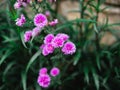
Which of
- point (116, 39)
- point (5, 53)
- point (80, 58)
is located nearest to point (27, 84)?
point (5, 53)

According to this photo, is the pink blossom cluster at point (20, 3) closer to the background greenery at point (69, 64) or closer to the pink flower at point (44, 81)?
the background greenery at point (69, 64)

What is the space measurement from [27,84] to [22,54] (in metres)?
0.25

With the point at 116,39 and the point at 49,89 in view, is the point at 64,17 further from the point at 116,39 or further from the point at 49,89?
the point at 49,89

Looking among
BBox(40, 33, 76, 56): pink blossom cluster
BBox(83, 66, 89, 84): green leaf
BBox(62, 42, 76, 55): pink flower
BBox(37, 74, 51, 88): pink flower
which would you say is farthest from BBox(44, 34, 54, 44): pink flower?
BBox(83, 66, 89, 84): green leaf

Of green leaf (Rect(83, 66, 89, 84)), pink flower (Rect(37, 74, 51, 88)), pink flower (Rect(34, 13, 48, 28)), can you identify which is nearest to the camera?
pink flower (Rect(34, 13, 48, 28))

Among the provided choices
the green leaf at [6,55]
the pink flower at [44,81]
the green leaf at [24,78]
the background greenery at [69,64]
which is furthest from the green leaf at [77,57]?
the green leaf at [6,55]

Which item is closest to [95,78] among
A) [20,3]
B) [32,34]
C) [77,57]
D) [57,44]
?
[77,57]

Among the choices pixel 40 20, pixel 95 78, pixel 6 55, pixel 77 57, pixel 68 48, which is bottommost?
pixel 95 78

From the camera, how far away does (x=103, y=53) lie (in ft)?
9.09

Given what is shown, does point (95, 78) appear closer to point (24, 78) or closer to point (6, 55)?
point (24, 78)

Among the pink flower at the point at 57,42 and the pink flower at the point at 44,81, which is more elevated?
the pink flower at the point at 57,42

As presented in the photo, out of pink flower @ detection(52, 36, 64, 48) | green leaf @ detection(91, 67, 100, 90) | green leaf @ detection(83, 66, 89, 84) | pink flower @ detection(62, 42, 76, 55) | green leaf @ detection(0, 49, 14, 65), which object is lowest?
green leaf @ detection(91, 67, 100, 90)

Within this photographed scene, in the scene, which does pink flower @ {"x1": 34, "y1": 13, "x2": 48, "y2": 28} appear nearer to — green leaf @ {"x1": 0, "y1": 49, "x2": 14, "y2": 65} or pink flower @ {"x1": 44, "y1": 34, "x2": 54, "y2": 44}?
pink flower @ {"x1": 44, "y1": 34, "x2": 54, "y2": 44}

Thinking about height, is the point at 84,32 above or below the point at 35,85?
above
